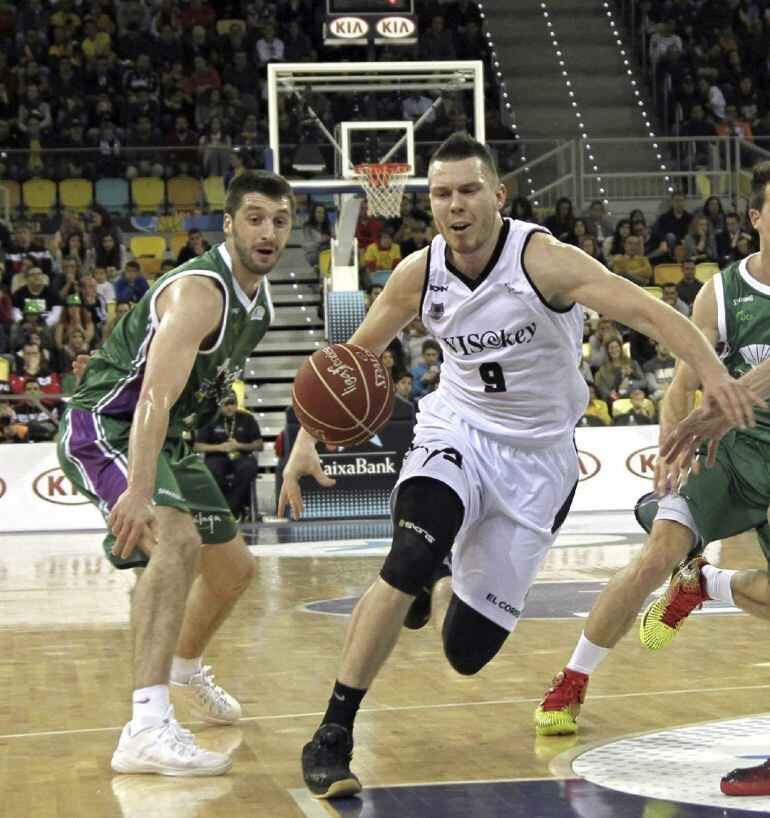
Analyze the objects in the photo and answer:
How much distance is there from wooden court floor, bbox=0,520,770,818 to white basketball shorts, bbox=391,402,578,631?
543 mm

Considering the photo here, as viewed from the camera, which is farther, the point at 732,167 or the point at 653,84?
the point at 653,84

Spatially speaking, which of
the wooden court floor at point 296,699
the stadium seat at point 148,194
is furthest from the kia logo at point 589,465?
the stadium seat at point 148,194

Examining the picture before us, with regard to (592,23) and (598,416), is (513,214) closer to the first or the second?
(598,416)

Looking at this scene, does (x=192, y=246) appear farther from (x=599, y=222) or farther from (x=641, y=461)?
(x=641, y=461)

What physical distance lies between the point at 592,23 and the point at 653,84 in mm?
2406

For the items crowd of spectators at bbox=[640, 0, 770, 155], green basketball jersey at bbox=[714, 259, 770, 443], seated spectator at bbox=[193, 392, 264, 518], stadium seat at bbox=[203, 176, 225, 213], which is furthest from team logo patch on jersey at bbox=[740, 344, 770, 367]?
crowd of spectators at bbox=[640, 0, 770, 155]

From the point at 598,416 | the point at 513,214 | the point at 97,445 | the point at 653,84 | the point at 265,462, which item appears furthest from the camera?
the point at 653,84

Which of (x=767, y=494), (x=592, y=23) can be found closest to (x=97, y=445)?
(x=767, y=494)

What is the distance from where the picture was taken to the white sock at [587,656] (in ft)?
17.0

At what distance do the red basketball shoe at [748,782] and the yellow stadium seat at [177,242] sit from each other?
14.2 meters

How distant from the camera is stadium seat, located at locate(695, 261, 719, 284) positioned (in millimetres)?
17734

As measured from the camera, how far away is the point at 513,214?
58.0 feet

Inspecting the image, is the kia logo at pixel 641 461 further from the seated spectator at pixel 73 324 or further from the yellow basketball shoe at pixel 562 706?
the yellow basketball shoe at pixel 562 706

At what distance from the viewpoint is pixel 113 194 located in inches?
A: 697
